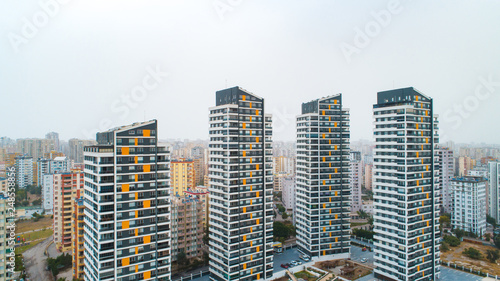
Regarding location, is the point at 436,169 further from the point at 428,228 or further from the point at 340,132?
the point at 340,132

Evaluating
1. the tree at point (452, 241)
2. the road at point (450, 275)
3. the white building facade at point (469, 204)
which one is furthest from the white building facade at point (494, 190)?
the road at point (450, 275)

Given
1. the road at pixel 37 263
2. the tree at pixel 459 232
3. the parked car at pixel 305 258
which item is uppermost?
the tree at pixel 459 232

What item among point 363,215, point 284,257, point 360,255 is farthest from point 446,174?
point 284,257

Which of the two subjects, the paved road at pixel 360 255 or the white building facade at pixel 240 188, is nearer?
the white building facade at pixel 240 188

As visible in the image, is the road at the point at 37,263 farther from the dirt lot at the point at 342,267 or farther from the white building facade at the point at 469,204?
the white building facade at the point at 469,204

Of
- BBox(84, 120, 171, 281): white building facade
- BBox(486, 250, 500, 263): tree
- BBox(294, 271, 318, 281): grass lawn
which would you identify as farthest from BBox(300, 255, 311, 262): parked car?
BBox(486, 250, 500, 263): tree

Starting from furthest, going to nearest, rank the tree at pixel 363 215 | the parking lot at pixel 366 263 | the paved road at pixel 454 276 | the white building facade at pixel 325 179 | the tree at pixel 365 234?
the tree at pixel 363 215 → the tree at pixel 365 234 → the white building facade at pixel 325 179 → the parking lot at pixel 366 263 → the paved road at pixel 454 276

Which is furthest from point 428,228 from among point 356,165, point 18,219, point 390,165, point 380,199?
point 18,219

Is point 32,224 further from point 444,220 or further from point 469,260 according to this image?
point 444,220

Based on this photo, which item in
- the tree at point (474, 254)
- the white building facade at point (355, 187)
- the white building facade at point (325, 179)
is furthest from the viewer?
the white building facade at point (355, 187)
